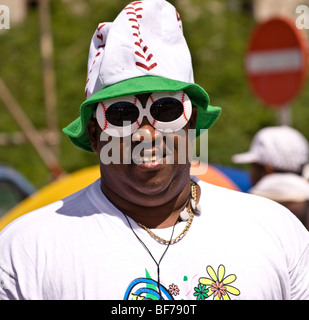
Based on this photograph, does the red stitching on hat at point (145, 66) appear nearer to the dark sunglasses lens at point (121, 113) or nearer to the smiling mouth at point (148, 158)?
the dark sunglasses lens at point (121, 113)

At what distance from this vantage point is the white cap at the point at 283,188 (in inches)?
147

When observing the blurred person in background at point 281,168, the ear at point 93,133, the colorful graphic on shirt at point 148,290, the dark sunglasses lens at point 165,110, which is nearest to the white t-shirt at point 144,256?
the colorful graphic on shirt at point 148,290

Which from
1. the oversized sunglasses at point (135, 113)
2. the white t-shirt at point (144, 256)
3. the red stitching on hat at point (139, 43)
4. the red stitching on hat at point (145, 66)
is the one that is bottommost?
the white t-shirt at point (144, 256)

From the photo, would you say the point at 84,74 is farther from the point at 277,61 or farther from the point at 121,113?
the point at 121,113

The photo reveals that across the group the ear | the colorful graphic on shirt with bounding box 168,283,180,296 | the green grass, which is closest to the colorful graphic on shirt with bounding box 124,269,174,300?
the colorful graphic on shirt with bounding box 168,283,180,296

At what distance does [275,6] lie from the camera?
1370 centimetres

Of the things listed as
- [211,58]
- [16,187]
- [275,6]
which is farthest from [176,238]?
[275,6]

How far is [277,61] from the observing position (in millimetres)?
6262

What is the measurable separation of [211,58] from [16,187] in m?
6.96

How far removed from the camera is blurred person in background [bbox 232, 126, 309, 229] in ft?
12.3

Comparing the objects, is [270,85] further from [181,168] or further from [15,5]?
[15,5]

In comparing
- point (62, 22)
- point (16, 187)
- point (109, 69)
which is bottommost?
point (16, 187)

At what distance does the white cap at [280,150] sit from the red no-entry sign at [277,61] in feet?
5.93

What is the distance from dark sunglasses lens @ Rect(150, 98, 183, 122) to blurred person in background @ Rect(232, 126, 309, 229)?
64.8 inches
